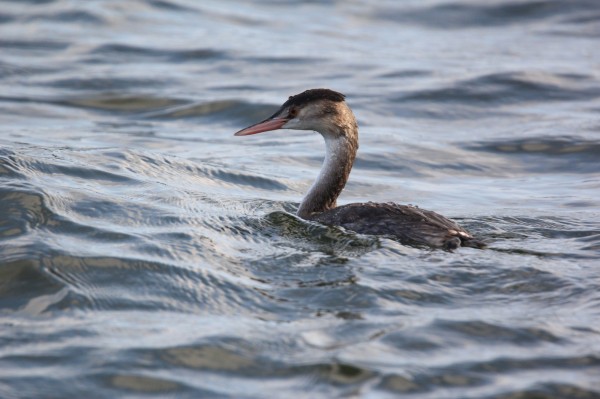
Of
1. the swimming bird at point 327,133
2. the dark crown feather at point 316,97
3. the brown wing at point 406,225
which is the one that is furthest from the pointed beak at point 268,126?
the brown wing at point 406,225

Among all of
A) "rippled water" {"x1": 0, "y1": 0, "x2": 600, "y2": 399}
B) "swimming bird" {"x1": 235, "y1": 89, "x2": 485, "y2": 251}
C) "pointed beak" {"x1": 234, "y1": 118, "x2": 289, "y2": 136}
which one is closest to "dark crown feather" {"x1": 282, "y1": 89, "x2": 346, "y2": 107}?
"swimming bird" {"x1": 235, "y1": 89, "x2": 485, "y2": 251}

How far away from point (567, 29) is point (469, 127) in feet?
20.6

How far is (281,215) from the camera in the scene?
8.80 m

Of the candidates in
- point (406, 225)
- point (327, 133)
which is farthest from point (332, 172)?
point (406, 225)

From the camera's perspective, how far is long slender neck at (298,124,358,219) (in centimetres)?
873

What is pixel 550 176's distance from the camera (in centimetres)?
1107

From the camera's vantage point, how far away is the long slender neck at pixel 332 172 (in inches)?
344

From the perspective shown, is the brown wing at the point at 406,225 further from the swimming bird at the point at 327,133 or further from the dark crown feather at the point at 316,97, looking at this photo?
the dark crown feather at the point at 316,97

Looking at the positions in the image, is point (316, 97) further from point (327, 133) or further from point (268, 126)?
point (268, 126)

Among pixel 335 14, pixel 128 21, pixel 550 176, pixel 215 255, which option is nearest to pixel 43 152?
pixel 215 255

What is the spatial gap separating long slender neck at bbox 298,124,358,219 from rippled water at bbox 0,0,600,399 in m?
0.25

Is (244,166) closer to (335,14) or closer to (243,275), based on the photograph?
A: (243,275)

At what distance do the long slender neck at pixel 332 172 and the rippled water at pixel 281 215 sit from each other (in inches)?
10.0

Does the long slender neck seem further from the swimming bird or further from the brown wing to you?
the brown wing
